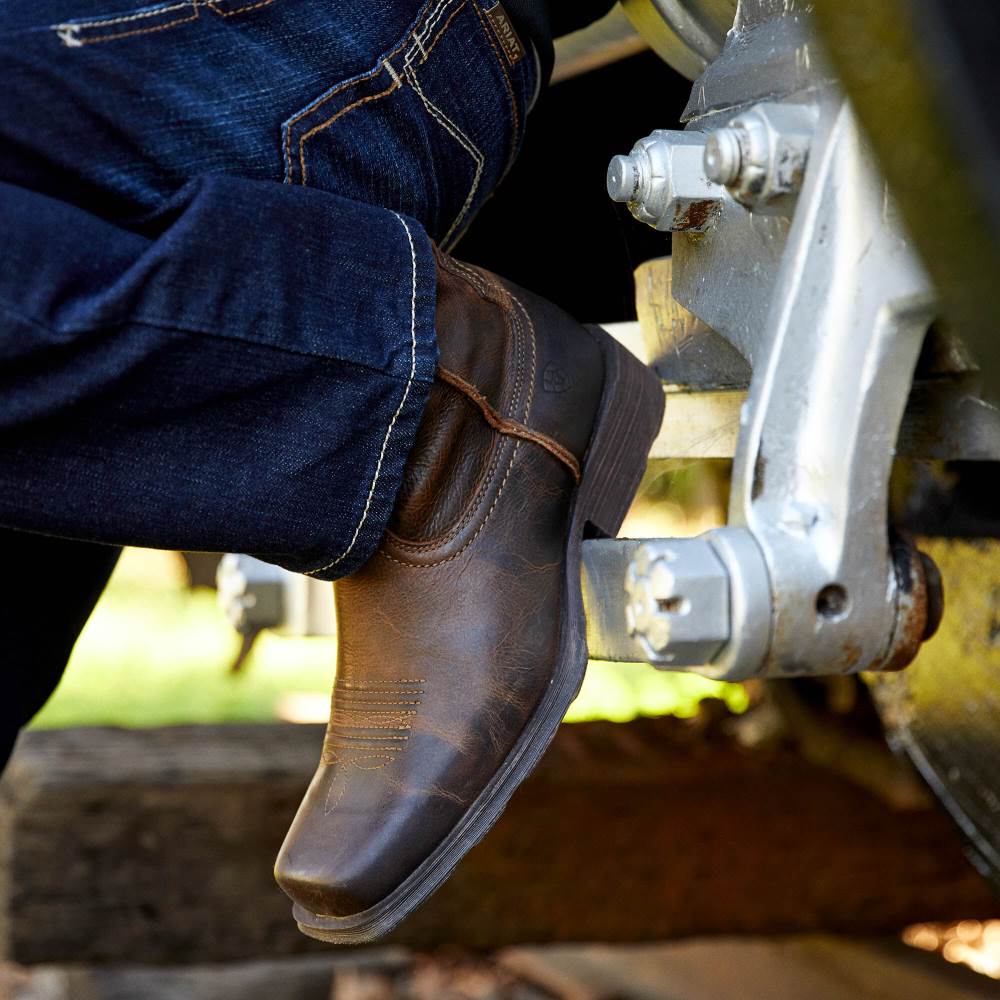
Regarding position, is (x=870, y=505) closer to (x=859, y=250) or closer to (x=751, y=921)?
(x=859, y=250)

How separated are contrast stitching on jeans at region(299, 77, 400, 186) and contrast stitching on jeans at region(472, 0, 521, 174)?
90 mm

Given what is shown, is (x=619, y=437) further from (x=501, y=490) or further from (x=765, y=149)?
(x=765, y=149)

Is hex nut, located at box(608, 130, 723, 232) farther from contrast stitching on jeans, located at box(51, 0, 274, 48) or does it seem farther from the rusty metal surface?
the rusty metal surface

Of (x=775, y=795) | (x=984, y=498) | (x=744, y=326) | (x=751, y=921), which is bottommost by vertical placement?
(x=751, y=921)

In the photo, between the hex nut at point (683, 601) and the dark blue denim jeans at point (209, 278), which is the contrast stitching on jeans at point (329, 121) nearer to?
the dark blue denim jeans at point (209, 278)

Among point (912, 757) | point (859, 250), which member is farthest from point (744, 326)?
point (912, 757)

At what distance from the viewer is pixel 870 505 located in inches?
24.9

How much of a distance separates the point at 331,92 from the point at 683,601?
1.36 feet

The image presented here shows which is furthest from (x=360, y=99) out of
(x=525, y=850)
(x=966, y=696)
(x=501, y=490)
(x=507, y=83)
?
(x=525, y=850)

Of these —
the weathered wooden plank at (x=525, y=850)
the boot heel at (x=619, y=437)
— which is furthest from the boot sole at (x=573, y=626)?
the weathered wooden plank at (x=525, y=850)

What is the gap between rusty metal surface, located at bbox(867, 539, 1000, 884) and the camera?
1089 mm

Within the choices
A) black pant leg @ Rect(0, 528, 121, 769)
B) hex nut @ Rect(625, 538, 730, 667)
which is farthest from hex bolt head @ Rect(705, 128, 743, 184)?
black pant leg @ Rect(0, 528, 121, 769)

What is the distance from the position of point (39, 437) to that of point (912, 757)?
2.87 feet

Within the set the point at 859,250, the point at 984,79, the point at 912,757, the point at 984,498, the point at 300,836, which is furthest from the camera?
the point at 912,757
